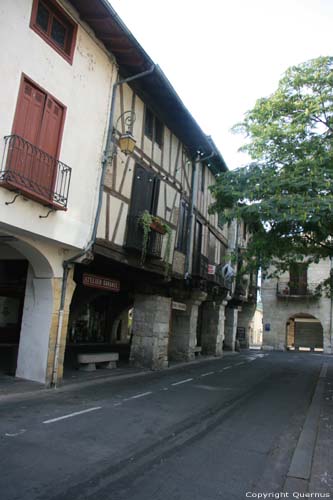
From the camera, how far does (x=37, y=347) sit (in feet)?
32.0

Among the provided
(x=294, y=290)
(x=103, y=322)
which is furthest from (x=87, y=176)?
(x=294, y=290)

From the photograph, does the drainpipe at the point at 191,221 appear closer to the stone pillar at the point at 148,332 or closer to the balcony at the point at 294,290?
the stone pillar at the point at 148,332

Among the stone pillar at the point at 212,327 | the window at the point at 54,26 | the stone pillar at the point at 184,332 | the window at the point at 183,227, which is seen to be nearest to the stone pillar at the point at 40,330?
the window at the point at 54,26

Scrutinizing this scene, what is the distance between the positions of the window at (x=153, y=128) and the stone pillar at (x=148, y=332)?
5.17m

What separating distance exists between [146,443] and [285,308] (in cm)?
3041

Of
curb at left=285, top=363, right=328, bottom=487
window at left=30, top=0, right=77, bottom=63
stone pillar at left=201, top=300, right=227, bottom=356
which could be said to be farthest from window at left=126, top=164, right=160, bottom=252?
stone pillar at left=201, top=300, right=227, bottom=356

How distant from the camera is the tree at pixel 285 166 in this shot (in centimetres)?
902

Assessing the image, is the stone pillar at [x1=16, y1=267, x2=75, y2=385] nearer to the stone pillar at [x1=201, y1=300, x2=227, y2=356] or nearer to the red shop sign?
the red shop sign

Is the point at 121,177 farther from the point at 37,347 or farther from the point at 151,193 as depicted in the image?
the point at 37,347

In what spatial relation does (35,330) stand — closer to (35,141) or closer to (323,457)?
(35,141)

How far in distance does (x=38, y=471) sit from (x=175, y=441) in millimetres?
2069

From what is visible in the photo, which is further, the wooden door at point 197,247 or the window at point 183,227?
the wooden door at point 197,247

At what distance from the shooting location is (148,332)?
47.3ft

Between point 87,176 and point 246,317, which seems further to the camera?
point 246,317
